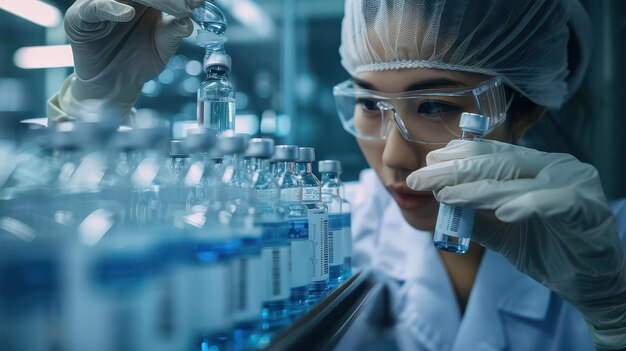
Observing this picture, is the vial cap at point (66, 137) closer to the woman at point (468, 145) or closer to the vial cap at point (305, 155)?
the woman at point (468, 145)

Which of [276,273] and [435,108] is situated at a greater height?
[435,108]

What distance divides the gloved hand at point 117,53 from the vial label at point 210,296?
0.61m

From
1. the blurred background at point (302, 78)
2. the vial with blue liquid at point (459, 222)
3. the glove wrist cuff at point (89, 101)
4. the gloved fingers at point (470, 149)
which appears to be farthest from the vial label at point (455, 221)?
the blurred background at point (302, 78)

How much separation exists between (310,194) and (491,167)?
16.4 inches

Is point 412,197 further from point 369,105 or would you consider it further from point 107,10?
point 107,10

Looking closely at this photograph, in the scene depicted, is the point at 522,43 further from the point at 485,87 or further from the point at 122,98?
the point at 122,98

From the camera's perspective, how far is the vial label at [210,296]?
2.16 feet

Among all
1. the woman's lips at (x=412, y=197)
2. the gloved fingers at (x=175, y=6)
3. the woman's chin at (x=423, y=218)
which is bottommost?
the woman's chin at (x=423, y=218)

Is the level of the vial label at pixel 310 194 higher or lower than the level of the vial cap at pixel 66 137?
lower

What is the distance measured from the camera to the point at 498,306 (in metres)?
1.56

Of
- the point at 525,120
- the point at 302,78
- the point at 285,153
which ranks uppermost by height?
the point at 302,78

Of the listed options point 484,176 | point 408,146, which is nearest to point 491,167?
point 484,176

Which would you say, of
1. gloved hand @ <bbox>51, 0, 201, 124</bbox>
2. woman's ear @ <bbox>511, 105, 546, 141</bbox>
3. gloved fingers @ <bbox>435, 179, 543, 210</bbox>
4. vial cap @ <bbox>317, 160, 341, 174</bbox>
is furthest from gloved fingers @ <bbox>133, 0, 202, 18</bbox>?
woman's ear @ <bbox>511, 105, 546, 141</bbox>

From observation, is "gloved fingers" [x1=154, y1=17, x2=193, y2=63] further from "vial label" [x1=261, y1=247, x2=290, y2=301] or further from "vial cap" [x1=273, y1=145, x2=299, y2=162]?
"vial label" [x1=261, y1=247, x2=290, y2=301]
